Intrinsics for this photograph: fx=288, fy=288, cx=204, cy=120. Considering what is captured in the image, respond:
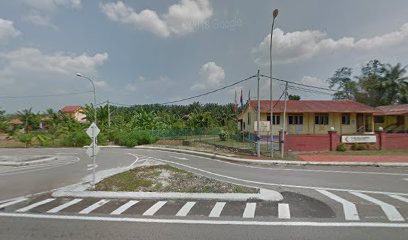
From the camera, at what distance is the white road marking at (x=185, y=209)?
7.46m

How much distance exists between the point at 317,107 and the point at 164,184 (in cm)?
2614

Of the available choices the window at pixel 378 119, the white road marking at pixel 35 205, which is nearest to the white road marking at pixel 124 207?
the white road marking at pixel 35 205

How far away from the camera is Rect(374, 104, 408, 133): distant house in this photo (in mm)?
33875

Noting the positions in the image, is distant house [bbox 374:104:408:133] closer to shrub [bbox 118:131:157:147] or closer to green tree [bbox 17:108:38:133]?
shrub [bbox 118:131:157:147]

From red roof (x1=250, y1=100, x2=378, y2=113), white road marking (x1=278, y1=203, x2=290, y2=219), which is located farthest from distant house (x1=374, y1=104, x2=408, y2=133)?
white road marking (x1=278, y1=203, x2=290, y2=219)

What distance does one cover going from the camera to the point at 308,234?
19.5ft

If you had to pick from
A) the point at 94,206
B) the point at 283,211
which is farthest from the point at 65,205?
the point at 283,211

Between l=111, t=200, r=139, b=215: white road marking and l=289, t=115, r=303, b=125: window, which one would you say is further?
l=289, t=115, r=303, b=125: window

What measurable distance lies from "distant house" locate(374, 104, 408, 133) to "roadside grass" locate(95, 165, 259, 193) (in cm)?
2973

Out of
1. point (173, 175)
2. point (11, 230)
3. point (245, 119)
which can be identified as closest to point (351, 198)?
point (173, 175)

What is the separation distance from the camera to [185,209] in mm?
7914

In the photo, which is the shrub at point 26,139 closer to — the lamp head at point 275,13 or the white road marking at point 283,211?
the lamp head at point 275,13

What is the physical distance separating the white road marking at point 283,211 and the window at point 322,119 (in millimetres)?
26108

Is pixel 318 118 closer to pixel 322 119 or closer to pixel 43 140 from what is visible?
pixel 322 119
